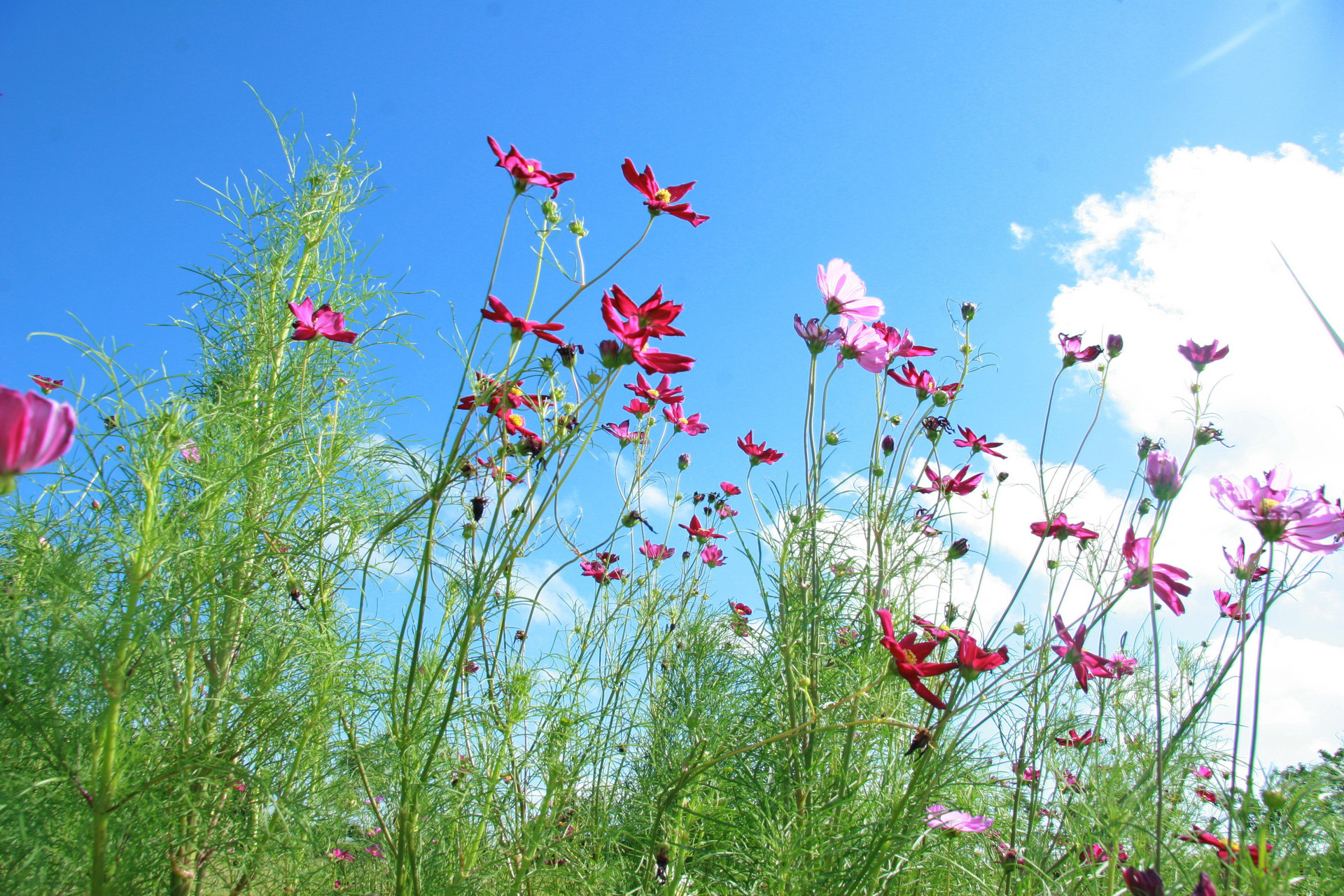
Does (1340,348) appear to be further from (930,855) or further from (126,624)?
(126,624)

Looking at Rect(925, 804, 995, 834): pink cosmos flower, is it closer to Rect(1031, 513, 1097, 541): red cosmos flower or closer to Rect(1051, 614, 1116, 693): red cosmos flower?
Rect(1051, 614, 1116, 693): red cosmos flower

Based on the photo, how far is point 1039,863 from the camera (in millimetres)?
1435

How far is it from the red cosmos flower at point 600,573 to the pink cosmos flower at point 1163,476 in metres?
1.27

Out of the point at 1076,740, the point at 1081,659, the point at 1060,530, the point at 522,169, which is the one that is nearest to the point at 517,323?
the point at 522,169

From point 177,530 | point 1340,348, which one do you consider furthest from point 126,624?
point 1340,348

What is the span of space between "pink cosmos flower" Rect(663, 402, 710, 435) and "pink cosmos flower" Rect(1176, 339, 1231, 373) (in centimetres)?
130

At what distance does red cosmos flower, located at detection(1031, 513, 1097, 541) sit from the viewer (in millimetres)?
1525

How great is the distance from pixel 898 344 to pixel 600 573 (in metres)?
1.08

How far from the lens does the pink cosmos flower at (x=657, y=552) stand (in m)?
2.33

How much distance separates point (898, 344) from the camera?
62.8 inches

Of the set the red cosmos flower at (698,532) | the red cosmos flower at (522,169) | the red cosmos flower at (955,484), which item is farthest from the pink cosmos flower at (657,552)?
the red cosmos flower at (522,169)

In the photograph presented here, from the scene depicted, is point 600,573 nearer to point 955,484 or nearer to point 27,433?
point 955,484

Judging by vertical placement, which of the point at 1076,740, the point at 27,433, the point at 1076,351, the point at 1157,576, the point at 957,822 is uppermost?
the point at 1076,351

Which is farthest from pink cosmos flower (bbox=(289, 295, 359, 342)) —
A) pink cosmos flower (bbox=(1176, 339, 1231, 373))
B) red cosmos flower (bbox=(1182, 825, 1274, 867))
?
pink cosmos flower (bbox=(1176, 339, 1231, 373))
